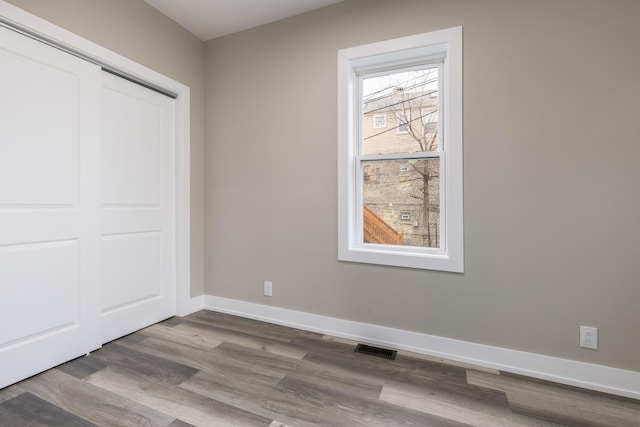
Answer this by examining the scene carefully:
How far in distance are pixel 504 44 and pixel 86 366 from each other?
3429 mm

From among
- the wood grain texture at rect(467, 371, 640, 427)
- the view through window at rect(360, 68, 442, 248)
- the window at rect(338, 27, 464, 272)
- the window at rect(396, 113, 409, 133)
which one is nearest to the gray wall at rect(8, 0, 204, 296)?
the window at rect(338, 27, 464, 272)

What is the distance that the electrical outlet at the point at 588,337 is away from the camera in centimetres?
174

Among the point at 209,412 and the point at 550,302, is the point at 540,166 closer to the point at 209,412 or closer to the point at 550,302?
the point at 550,302

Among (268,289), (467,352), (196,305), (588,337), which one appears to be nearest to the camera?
(588,337)

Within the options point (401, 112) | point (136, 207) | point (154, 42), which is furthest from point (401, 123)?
point (136, 207)

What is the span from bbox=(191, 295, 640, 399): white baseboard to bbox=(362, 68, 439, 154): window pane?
1.41 metres

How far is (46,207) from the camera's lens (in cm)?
185

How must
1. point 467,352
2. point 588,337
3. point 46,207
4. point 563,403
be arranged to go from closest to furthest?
point 563,403 < point 588,337 < point 46,207 < point 467,352

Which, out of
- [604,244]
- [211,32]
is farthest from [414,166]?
[211,32]

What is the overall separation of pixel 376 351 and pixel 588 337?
128cm

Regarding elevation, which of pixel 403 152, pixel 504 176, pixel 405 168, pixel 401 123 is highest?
pixel 401 123

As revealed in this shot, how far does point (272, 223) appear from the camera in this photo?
2.64 metres

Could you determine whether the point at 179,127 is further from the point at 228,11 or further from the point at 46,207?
the point at 46,207

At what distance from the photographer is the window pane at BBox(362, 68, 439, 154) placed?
225cm
